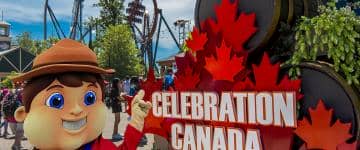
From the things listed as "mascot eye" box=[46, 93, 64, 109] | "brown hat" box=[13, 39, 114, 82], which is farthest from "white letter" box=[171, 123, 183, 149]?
"mascot eye" box=[46, 93, 64, 109]

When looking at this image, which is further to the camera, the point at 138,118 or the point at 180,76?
the point at 180,76

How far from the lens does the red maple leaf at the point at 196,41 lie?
4.04 meters

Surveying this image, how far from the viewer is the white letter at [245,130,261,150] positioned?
3.55 m

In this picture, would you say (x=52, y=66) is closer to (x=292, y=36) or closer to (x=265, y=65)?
(x=265, y=65)

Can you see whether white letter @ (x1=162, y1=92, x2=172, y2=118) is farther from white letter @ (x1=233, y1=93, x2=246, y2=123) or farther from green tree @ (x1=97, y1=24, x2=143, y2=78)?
green tree @ (x1=97, y1=24, x2=143, y2=78)

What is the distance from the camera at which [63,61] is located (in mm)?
3039

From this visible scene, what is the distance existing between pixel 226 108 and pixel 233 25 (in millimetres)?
661

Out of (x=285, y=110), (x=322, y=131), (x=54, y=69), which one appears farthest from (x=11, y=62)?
(x=322, y=131)

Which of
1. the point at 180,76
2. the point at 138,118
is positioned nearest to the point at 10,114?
the point at 180,76

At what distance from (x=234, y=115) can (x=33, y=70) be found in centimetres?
155

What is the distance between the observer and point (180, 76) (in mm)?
4281

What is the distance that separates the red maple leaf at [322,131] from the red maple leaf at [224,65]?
706 millimetres

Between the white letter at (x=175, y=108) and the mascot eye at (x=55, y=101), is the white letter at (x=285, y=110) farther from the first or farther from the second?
the mascot eye at (x=55, y=101)

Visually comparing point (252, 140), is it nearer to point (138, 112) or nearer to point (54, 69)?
point (138, 112)
